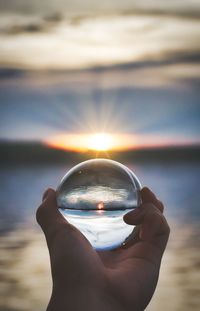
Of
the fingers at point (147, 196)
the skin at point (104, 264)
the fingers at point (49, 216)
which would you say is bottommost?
the skin at point (104, 264)

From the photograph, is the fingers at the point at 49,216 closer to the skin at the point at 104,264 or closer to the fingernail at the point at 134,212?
the skin at the point at 104,264

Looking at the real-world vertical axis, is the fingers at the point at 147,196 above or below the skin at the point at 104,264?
above

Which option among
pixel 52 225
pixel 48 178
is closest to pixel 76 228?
pixel 52 225

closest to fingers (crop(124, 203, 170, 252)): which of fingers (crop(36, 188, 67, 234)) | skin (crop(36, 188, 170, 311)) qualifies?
skin (crop(36, 188, 170, 311))

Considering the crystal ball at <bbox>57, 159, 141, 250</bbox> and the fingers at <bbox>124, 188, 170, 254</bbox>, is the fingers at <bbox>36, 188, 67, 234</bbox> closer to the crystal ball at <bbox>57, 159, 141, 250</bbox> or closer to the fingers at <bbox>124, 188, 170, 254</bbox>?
the crystal ball at <bbox>57, 159, 141, 250</bbox>

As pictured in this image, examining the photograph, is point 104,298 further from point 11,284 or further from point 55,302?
point 11,284

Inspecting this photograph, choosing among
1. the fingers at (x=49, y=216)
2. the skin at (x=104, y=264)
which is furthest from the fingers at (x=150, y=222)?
the fingers at (x=49, y=216)
